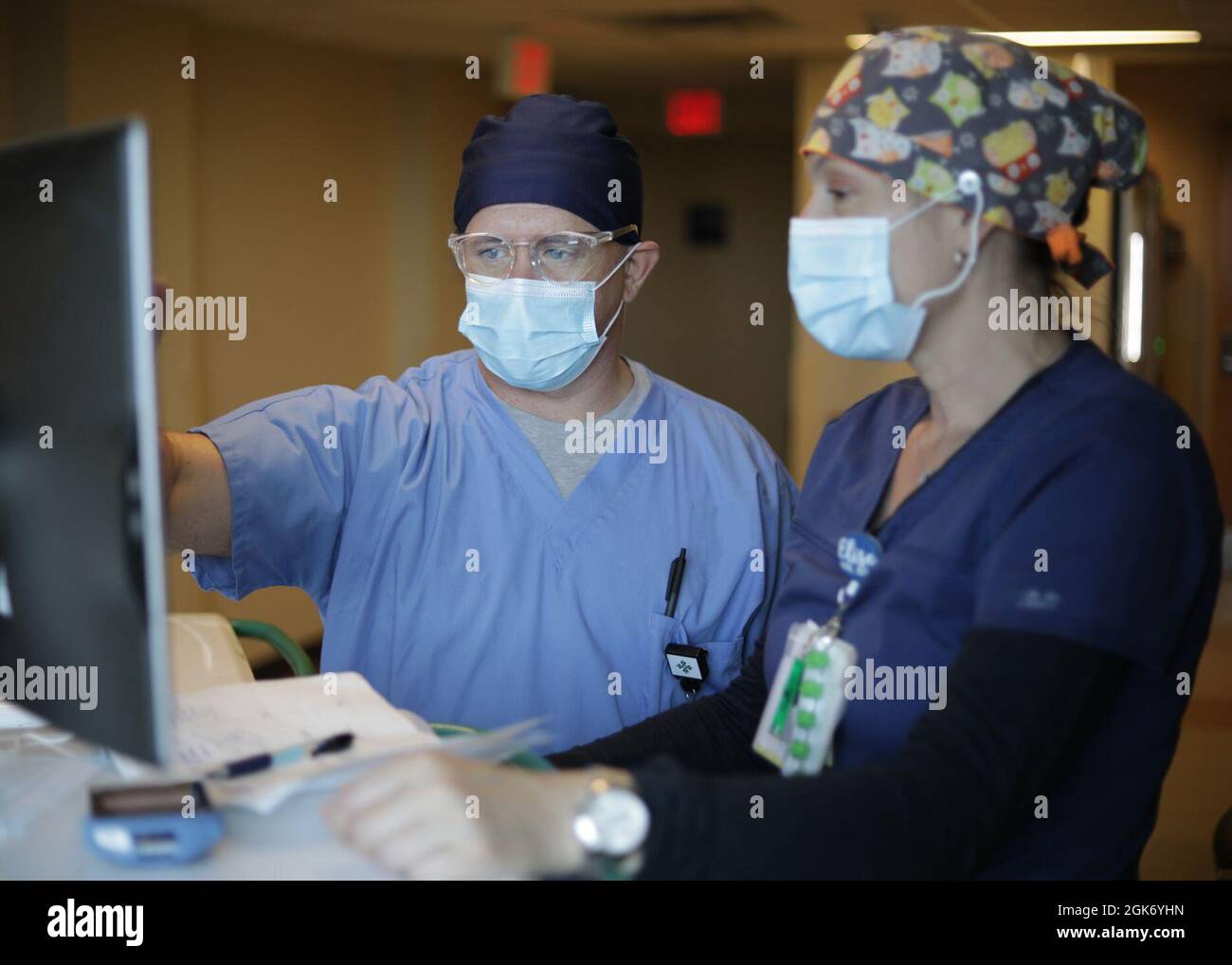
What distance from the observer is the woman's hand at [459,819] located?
0.83 meters

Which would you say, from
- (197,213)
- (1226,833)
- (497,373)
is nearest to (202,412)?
(197,213)

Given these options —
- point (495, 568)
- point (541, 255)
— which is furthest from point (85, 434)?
point (541, 255)

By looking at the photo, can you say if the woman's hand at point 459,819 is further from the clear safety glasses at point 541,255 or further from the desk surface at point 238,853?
the clear safety glasses at point 541,255

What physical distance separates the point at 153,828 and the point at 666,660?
925mm

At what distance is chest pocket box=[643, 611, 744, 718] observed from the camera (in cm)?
173

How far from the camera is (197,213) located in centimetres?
440

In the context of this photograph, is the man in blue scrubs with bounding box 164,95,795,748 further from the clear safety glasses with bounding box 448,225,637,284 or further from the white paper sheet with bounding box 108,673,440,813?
the white paper sheet with bounding box 108,673,440,813

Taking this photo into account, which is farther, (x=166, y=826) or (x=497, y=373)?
(x=497, y=373)

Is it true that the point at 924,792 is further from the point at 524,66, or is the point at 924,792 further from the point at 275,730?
the point at 524,66

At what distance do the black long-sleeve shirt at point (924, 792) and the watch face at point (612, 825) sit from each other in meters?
0.01

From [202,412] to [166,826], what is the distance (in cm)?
374

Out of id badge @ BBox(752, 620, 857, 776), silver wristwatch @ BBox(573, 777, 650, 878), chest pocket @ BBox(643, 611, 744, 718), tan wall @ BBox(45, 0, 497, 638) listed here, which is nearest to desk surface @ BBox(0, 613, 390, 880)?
silver wristwatch @ BBox(573, 777, 650, 878)

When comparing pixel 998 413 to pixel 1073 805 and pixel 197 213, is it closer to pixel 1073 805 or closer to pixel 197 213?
pixel 1073 805

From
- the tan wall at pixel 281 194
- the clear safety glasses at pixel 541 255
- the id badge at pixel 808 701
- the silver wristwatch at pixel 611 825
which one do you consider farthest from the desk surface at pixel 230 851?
the tan wall at pixel 281 194
